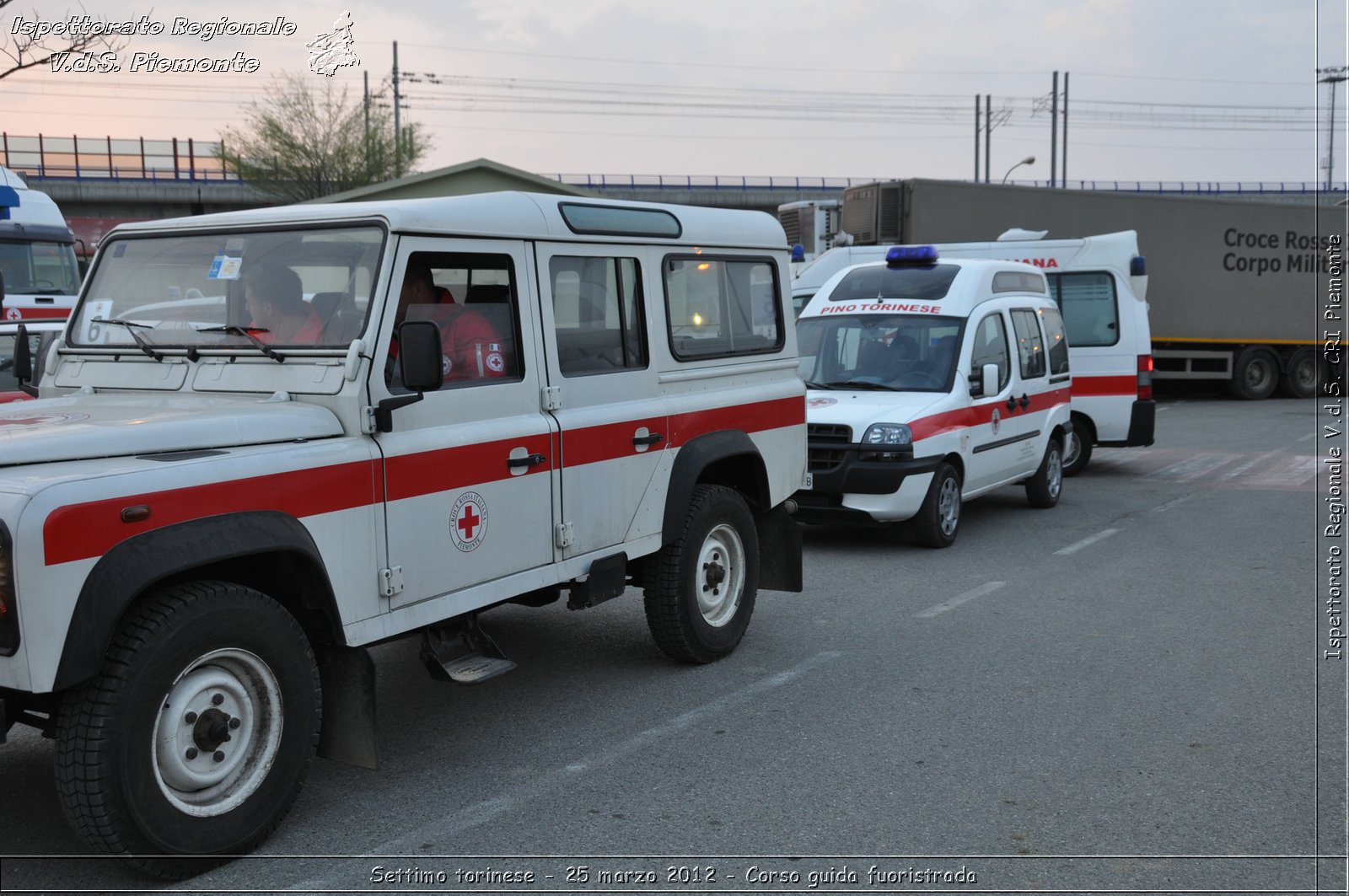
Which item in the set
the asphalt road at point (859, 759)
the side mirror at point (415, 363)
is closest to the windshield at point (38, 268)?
the asphalt road at point (859, 759)

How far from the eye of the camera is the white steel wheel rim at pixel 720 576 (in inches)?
254

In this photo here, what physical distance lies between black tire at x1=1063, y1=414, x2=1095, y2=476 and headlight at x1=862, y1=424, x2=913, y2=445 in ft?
17.6

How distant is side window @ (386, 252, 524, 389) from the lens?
479cm

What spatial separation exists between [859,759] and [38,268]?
688 inches

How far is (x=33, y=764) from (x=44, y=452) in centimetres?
187

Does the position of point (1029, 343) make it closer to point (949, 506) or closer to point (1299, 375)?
point (949, 506)

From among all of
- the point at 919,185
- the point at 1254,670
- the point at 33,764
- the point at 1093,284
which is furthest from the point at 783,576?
the point at 919,185

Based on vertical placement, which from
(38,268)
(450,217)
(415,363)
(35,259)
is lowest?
(415,363)

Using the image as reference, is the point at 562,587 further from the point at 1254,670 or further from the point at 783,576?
the point at 1254,670

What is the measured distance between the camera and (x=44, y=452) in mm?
3785

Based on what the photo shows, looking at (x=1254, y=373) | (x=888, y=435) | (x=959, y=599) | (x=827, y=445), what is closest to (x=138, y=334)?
(x=959, y=599)

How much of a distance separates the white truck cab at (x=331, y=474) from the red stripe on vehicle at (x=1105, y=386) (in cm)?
850

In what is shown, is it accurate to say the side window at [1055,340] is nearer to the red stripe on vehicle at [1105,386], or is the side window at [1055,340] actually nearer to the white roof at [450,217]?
the red stripe on vehicle at [1105,386]

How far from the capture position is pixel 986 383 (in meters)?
10.2
